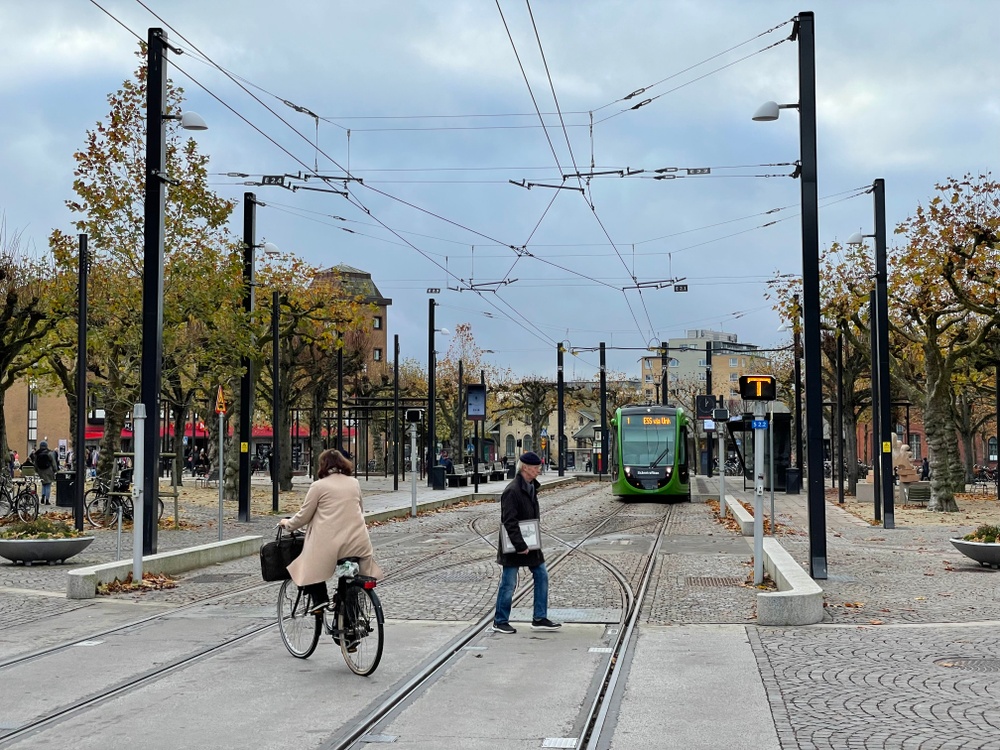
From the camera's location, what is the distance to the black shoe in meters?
11.6

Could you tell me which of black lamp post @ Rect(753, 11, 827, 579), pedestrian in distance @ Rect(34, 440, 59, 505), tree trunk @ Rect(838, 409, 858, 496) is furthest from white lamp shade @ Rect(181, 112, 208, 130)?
tree trunk @ Rect(838, 409, 858, 496)

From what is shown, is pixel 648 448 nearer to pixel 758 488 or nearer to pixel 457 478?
pixel 457 478

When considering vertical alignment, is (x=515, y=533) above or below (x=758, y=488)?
below

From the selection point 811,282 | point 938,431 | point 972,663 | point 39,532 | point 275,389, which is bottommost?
point 972,663

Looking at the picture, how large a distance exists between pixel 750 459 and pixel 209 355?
95.0 feet

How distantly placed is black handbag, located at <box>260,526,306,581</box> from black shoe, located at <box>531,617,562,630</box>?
2.95 meters

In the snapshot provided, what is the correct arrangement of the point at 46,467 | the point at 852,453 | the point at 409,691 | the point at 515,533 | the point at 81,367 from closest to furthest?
the point at 409,691 → the point at 515,533 → the point at 81,367 → the point at 46,467 → the point at 852,453

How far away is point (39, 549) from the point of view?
56.0ft

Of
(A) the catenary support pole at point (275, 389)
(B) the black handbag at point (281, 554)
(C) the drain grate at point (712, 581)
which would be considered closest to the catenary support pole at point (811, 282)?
(C) the drain grate at point (712, 581)

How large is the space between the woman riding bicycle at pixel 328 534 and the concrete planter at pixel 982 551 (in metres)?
10.3

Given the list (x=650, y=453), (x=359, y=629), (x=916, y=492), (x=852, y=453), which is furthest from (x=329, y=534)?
(x=852, y=453)

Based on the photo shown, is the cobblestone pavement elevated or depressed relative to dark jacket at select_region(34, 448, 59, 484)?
depressed

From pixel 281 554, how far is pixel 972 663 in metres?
5.19

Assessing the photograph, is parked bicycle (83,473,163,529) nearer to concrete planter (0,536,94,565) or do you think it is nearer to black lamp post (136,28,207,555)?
concrete planter (0,536,94,565)
